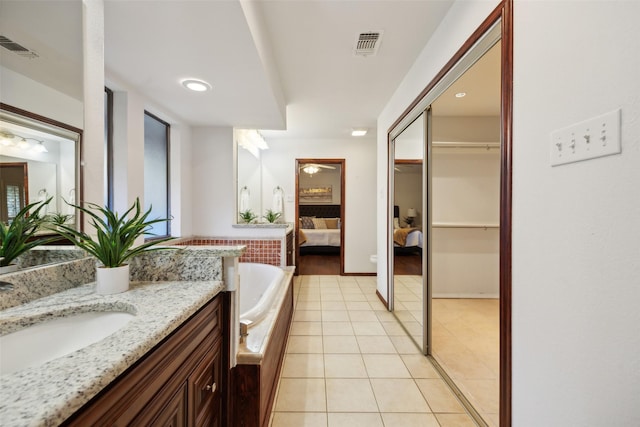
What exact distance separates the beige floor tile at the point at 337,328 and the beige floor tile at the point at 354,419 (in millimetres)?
903

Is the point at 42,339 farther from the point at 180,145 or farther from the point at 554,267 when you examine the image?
the point at 180,145

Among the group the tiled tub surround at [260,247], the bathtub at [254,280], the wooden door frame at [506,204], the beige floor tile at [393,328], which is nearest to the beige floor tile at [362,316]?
the beige floor tile at [393,328]

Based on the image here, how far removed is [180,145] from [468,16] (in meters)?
2.83

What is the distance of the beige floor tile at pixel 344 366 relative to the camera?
5.83 ft

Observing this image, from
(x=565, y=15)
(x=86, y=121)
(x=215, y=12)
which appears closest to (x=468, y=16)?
(x=565, y=15)

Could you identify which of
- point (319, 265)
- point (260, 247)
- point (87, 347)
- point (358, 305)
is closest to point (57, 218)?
point (87, 347)

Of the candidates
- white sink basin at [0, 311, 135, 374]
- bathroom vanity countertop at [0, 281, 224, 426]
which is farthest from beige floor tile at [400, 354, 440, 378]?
white sink basin at [0, 311, 135, 374]

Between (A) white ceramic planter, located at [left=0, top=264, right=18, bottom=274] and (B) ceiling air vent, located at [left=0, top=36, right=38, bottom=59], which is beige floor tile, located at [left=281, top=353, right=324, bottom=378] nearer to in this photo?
(A) white ceramic planter, located at [left=0, top=264, right=18, bottom=274]

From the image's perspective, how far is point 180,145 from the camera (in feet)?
9.39

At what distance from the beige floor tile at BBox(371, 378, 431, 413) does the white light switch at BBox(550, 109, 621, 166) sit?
4.90ft

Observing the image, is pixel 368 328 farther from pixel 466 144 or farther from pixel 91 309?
pixel 466 144

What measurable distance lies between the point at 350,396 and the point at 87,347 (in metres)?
1.50

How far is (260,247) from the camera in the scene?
312cm

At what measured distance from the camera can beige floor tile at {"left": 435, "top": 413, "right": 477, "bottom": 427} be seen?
54.8 inches
